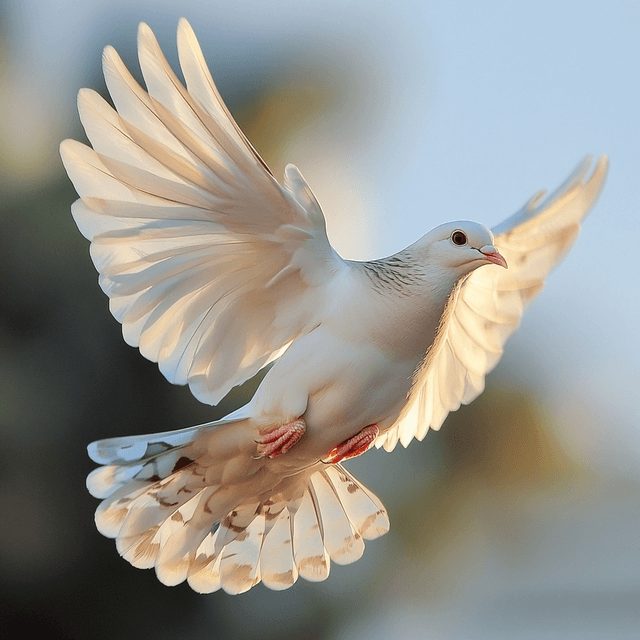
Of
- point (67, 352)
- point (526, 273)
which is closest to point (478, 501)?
point (67, 352)

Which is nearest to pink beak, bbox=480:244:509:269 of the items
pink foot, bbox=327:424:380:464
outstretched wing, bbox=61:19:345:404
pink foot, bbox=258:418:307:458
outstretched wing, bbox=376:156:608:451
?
outstretched wing, bbox=61:19:345:404

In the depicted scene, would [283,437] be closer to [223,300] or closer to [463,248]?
[223,300]

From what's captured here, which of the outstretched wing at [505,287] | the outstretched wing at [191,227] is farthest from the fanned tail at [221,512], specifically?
the outstretched wing at [505,287]

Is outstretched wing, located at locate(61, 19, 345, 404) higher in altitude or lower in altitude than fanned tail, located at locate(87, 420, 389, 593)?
higher

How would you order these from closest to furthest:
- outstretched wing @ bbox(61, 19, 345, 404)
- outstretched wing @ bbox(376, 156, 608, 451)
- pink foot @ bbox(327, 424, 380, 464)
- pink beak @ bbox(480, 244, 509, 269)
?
outstretched wing @ bbox(61, 19, 345, 404) → pink beak @ bbox(480, 244, 509, 269) → pink foot @ bbox(327, 424, 380, 464) → outstretched wing @ bbox(376, 156, 608, 451)

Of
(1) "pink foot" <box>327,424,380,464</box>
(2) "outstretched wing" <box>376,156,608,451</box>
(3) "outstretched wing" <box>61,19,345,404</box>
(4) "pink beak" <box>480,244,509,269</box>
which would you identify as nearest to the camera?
(3) "outstretched wing" <box>61,19,345,404</box>

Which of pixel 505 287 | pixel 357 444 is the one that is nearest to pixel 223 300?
pixel 357 444

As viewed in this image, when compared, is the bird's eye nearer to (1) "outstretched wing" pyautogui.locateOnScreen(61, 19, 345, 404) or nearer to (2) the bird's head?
(2) the bird's head

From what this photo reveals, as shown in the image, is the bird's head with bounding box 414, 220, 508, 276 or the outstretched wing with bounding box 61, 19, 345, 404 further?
the bird's head with bounding box 414, 220, 508, 276

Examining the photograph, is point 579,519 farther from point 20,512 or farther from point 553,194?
point 553,194
